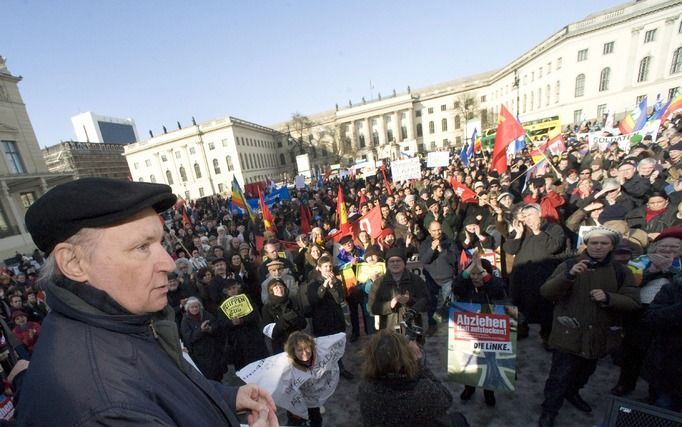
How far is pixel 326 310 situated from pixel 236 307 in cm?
123

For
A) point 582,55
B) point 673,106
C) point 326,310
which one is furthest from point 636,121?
point 582,55

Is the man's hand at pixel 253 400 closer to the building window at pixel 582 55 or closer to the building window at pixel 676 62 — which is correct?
the building window at pixel 582 55

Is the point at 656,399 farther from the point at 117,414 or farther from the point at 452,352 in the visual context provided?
the point at 117,414

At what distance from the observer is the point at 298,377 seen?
10.4 ft

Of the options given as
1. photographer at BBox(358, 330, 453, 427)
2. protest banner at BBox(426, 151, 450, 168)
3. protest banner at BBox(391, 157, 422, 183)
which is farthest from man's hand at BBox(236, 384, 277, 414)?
protest banner at BBox(426, 151, 450, 168)

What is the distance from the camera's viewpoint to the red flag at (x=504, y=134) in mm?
8156

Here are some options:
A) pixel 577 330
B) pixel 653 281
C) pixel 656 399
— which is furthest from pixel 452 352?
pixel 653 281

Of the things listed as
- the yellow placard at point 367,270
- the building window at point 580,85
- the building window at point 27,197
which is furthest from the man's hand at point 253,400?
the building window at point 580,85

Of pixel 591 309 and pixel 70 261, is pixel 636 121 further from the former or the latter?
pixel 70 261

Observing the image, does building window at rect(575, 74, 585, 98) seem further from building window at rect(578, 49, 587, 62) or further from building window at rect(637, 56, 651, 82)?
building window at rect(637, 56, 651, 82)

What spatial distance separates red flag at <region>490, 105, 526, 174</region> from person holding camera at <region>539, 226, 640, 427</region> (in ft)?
20.4

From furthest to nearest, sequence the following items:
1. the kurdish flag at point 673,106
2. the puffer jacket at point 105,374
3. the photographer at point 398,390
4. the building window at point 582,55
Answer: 1. the building window at point 582,55
2. the kurdish flag at point 673,106
3. the photographer at point 398,390
4. the puffer jacket at point 105,374

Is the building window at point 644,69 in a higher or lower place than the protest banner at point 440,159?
higher

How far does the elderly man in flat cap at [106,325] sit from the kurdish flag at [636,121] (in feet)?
48.8
